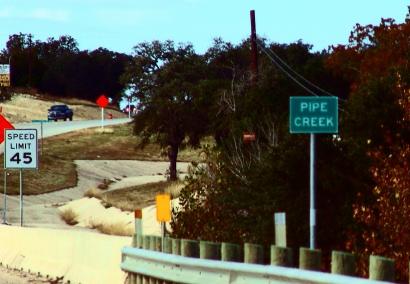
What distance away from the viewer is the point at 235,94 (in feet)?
174

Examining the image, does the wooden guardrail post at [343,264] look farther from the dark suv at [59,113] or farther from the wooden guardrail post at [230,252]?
the dark suv at [59,113]

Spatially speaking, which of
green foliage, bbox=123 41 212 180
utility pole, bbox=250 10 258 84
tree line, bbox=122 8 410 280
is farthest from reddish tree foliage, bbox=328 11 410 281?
green foliage, bbox=123 41 212 180

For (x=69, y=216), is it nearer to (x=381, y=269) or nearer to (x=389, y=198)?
(x=389, y=198)

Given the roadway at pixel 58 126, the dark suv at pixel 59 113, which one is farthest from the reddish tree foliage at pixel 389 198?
the dark suv at pixel 59 113

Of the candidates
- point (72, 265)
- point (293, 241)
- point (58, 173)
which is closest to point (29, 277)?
point (72, 265)

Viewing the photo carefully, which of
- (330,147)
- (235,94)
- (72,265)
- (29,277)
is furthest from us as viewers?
(235,94)

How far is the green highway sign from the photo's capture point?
594 inches

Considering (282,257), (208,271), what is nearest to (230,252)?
(208,271)

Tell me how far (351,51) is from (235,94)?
23.3 metres

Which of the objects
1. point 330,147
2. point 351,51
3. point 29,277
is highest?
point 351,51

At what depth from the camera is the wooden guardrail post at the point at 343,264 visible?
10000mm

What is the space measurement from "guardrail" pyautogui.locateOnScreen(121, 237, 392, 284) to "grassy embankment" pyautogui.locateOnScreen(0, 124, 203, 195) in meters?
49.5

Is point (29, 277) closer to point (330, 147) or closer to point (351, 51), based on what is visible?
point (330, 147)

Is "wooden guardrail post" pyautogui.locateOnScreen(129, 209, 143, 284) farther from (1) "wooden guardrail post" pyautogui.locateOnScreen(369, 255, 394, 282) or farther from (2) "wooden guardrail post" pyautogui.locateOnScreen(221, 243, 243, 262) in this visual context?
(1) "wooden guardrail post" pyautogui.locateOnScreen(369, 255, 394, 282)
